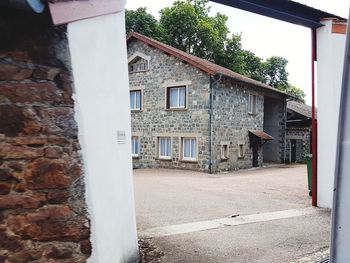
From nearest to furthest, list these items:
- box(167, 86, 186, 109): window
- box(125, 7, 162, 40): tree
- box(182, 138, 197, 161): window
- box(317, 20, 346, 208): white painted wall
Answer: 1. box(317, 20, 346, 208): white painted wall
2. box(182, 138, 197, 161): window
3. box(167, 86, 186, 109): window
4. box(125, 7, 162, 40): tree

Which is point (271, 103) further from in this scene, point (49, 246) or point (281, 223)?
point (49, 246)

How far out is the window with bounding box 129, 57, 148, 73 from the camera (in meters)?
20.1

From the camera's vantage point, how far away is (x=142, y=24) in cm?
3425

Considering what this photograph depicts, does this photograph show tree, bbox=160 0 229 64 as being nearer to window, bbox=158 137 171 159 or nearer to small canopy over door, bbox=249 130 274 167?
small canopy over door, bbox=249 130 274 167

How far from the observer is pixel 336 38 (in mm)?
7531

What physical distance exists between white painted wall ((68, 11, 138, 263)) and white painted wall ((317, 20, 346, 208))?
5.07 metres

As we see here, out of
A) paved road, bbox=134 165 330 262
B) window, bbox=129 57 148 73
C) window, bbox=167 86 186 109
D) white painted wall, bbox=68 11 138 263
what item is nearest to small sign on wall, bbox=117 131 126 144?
white painted wall, bbox=68 11 138 263

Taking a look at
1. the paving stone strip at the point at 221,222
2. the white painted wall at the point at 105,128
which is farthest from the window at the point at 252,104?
the white painted wall at the point at 105,128

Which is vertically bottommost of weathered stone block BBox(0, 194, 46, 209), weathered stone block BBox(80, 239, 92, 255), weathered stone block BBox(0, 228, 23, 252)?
weathered stone block BBox(80, 239, 92, 255)

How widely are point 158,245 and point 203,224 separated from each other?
1.64 m

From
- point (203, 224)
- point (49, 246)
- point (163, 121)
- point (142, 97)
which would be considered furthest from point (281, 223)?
point (142, 97)

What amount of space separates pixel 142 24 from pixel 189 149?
20.1 metres

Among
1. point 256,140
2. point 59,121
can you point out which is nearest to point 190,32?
point 256,140

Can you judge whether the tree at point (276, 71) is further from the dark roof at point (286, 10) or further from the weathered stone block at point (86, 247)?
the weathered stone block at point (86, 247)
